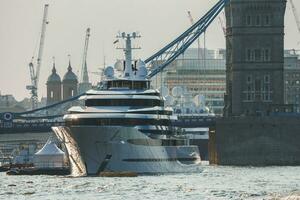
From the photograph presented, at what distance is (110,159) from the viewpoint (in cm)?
18588

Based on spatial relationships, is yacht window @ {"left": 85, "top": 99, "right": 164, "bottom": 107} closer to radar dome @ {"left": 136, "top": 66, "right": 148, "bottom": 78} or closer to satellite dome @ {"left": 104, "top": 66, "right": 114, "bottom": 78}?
radar dome @ {"left": 136, "top": 66, "right": 148, "bottom": 78}

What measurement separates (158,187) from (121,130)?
982 inches

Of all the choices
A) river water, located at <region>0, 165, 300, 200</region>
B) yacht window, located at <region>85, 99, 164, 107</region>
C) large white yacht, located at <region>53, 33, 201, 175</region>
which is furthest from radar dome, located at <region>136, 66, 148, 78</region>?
river water, located at <region>0, 165, 300, 200</region>

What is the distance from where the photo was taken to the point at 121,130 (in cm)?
18475

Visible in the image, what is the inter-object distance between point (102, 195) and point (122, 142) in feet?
128

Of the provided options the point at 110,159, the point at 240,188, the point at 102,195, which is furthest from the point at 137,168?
the point at 102,195

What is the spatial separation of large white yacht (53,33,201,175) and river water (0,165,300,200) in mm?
2677

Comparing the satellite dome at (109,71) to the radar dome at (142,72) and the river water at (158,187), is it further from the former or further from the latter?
the river water at (158,187)

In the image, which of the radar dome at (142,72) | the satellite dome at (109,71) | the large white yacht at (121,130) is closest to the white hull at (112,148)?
the large white yacht at (121,130)

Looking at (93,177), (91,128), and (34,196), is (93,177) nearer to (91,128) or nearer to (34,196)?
(91,128)

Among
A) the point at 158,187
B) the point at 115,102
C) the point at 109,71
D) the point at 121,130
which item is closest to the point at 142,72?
the point at 109,71

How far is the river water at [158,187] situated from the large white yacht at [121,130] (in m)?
2.68

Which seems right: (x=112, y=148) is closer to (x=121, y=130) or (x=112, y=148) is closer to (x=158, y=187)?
(x=121, y=130)

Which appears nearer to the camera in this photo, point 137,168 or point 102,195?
point 102,195
